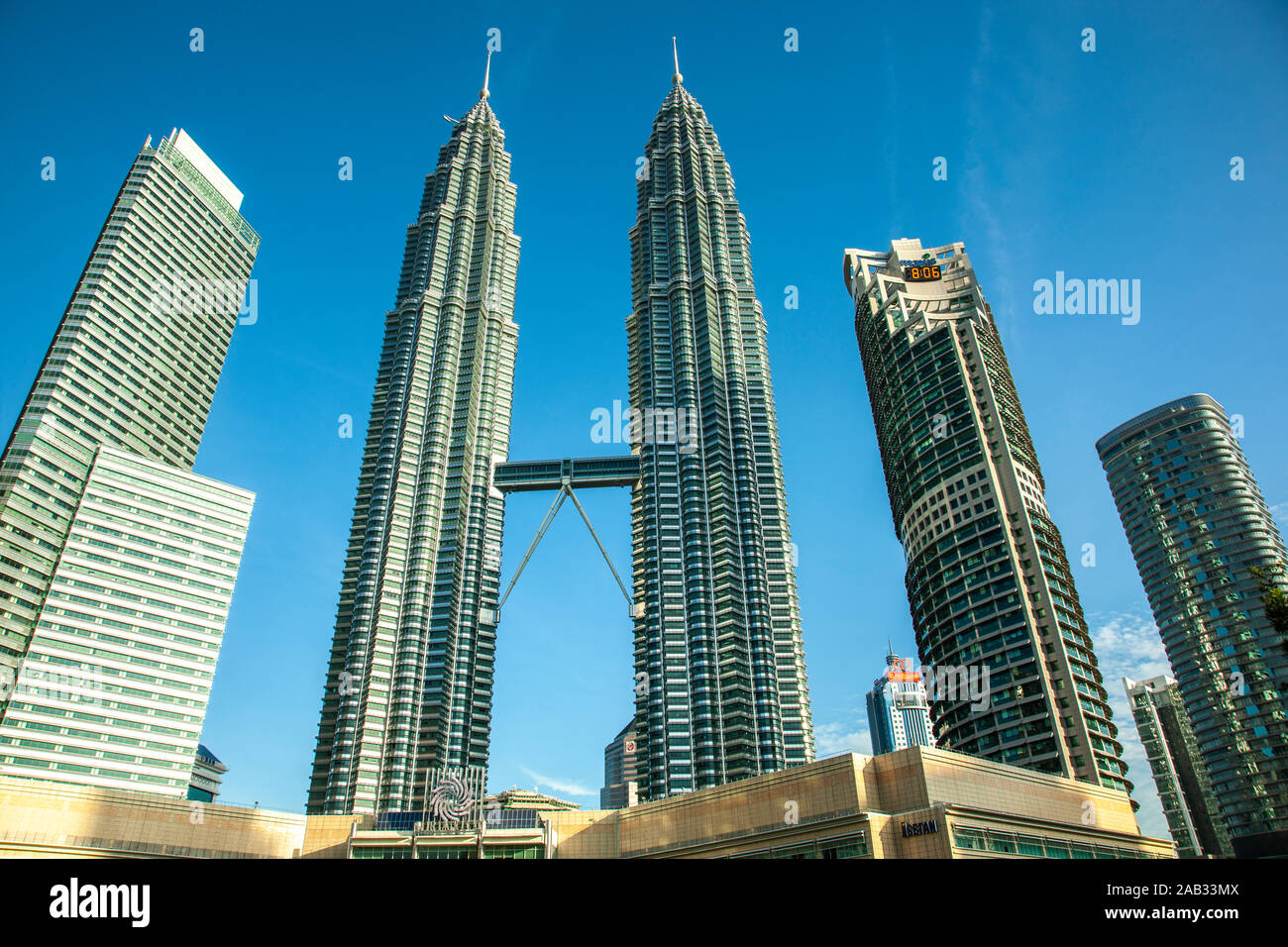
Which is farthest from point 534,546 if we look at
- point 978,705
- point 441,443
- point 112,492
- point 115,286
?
point 115,286

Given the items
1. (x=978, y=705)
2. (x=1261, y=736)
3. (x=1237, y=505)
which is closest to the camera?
(x=978, y=705)

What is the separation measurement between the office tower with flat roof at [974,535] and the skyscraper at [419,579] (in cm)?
8691

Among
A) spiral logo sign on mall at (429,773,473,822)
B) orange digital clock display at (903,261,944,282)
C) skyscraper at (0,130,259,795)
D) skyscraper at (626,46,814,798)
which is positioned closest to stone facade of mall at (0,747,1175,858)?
spiral logo sign on mall at (429,773,473,822)

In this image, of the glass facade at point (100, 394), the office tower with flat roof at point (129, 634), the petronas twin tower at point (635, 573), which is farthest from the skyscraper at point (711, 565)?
the glass facade at point (100, 394)

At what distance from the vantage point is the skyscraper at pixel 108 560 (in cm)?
14100

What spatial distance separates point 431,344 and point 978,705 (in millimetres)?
141596

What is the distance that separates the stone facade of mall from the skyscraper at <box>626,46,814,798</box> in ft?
171

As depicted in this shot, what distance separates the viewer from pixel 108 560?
153625mm

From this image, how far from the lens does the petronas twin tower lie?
489 feet

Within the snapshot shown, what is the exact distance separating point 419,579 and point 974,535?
104452mm

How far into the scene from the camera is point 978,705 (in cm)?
11675

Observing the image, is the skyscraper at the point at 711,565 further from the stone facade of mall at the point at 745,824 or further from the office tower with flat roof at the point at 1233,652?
the office tower with flat roof at the point at 1233,652
